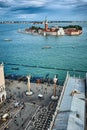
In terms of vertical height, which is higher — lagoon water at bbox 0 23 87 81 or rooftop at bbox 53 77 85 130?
rooftop at bbox 53 77 85 130

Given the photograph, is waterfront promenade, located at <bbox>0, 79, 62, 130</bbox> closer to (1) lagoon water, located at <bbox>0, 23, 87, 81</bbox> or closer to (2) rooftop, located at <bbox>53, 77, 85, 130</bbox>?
(2) rooftop, located at <bbox>53, 77, 85, 130</bbox>

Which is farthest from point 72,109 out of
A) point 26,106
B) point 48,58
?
point 48,58

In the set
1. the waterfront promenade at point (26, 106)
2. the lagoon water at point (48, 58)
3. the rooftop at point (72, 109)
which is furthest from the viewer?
the lagoon water at point (48, 58)

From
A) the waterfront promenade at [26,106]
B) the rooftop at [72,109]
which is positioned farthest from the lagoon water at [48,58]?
the rooftop at [72,109]

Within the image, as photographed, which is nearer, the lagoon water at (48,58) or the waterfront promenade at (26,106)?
the waterfront promenade at (26,106)

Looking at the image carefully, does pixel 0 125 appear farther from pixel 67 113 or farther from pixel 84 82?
pixel 84 82

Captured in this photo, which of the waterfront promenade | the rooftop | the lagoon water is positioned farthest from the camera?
the lagoon water

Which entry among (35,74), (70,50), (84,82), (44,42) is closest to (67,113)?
(84,82)

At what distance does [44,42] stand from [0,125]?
10185 cm

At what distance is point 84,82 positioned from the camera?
47031 millimetres

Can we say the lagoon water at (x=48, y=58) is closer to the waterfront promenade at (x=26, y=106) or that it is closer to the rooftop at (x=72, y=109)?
A: the waterfront promenade at (x=26, y=106)

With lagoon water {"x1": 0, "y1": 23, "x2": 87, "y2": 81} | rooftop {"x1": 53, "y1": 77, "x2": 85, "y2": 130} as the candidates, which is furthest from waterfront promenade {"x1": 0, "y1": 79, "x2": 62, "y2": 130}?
lagoon water {"x1": 0, "y1": 23, "x2": 87, "y2": 81}

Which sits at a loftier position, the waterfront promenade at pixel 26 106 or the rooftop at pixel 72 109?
the rooftop at pixel 72 109

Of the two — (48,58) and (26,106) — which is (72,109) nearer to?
(26,106)
